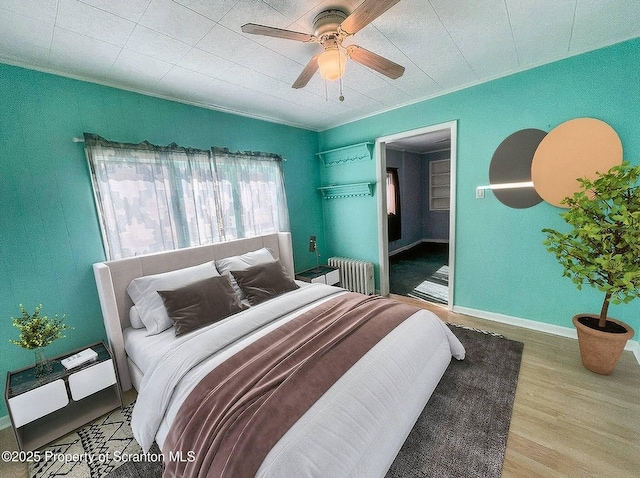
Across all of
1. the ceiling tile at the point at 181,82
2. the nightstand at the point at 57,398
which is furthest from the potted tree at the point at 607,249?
the nightstand at the point at 57,398

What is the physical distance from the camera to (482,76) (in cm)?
253

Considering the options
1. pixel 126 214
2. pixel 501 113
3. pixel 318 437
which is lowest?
pixel 318 437

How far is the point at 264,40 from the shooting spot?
1709 millimetres

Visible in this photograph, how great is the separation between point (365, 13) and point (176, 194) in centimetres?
221

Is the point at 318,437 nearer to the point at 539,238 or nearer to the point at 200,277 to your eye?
the point at 200,277

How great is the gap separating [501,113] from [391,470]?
311 centimetres

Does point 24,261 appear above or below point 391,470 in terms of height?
above

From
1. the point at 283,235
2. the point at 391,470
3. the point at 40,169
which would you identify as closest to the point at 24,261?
the point at 40,169

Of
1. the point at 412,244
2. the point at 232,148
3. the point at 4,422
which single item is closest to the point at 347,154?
the point at 232,148

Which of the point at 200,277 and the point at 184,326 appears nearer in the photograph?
the point at 184,326

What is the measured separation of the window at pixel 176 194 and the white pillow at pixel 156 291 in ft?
1.19

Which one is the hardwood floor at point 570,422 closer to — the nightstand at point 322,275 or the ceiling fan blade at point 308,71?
the nightstand at point 322,275

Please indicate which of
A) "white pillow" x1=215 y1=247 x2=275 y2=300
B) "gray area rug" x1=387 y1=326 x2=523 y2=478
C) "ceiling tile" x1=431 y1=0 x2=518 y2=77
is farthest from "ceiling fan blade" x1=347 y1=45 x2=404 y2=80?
"gray area rug" x1=387 y1=326 x2=523 y2=478

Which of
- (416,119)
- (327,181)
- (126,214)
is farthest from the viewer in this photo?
(327,181)
